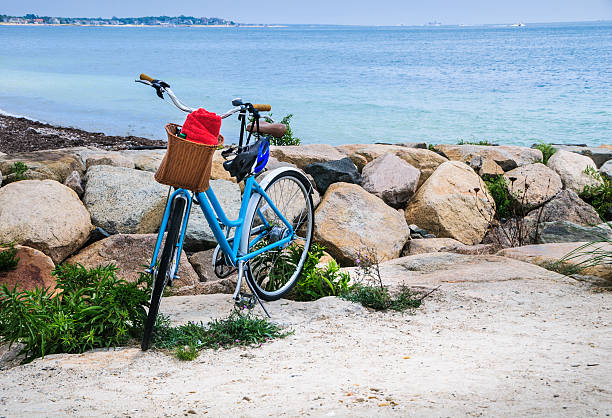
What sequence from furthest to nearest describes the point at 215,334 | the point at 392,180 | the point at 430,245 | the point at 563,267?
the point at 392,180 < the point at 430,245 < the point at 563,267 < the point at 215,334

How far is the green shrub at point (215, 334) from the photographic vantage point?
3.79 metres

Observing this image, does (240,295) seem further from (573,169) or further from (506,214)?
(573,169)

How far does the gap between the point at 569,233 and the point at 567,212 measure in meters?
1.39

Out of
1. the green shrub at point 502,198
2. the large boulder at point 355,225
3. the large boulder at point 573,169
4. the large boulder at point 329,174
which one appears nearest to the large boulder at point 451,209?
the green shrub at point 502,198

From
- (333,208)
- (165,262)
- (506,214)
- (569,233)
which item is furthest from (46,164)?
(506,214)

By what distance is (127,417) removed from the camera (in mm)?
2803

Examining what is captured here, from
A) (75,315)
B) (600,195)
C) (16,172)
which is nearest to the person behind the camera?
(75,315)

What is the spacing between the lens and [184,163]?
3555 mm

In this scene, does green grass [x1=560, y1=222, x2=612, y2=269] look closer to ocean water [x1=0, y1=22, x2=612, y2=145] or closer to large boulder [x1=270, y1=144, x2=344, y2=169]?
large boulder [x1=270, y1=144, x2=344, y2=169]

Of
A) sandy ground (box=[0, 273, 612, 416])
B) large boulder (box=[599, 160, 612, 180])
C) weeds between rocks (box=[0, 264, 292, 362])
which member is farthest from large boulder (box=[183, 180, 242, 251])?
large boulder (box=[599, 160, 612, 180])

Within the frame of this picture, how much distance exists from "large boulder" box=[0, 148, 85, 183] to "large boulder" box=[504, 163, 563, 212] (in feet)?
20.5

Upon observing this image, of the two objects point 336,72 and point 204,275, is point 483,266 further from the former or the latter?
point 336,72

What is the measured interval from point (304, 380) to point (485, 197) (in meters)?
6.44

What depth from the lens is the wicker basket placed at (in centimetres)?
353
